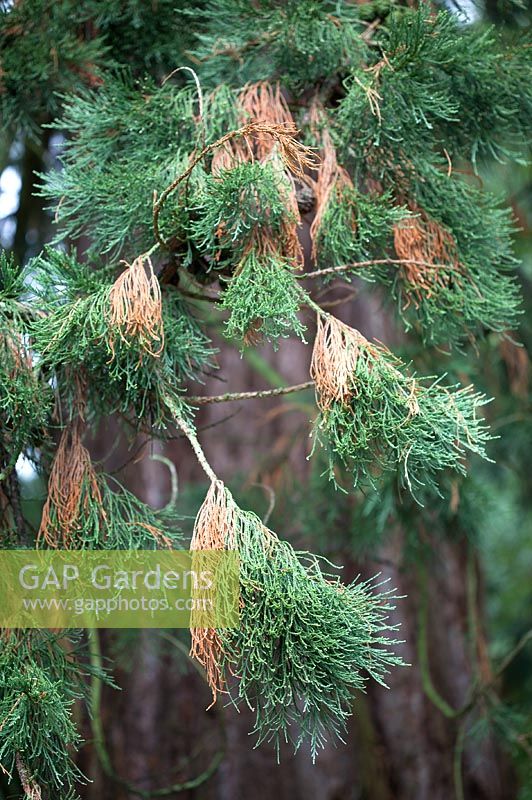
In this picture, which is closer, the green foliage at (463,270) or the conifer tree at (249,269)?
the conifer tree at (249,269)

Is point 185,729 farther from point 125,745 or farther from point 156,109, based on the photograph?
point 156,109

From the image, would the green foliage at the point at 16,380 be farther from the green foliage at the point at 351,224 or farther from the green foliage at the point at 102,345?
the green foliage at the point at 351,224

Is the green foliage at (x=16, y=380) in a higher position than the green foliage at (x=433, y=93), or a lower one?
lower

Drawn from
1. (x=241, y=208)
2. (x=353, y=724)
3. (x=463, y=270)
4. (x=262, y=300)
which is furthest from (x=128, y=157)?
(x=353, y=724)

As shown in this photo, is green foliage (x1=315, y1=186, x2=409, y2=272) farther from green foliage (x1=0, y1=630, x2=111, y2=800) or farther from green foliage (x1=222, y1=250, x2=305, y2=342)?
green foliage (x1=0, y1=630, x2=111, y2=800)

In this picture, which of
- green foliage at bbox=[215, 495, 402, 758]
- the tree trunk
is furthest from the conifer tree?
the tree trunk

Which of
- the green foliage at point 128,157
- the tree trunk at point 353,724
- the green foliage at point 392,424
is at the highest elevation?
the green foliage at point 128,157

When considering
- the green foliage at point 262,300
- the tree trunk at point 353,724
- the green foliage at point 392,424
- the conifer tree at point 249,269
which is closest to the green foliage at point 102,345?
the conifer tree at point 249,269

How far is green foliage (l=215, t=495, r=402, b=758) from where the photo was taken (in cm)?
100

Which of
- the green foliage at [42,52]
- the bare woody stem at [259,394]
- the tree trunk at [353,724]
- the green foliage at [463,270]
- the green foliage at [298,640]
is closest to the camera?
the green foliage at [298,640]

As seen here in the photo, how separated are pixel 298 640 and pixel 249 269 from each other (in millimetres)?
505

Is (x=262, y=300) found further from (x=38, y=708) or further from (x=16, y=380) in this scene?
(x=38, y=708)

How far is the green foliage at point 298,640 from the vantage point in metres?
1.00

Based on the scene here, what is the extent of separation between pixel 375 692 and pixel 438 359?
47.8 inches
